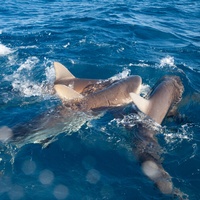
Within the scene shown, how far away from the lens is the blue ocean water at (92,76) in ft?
26.5

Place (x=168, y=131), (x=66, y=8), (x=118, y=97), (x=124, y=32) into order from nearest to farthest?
1. (x=168, y=131)
2. (x=118, y=97)
3. (x=124, y=32)
4. (x=66, y=8)

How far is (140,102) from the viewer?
33.8 feet

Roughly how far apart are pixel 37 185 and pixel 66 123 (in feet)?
9.72

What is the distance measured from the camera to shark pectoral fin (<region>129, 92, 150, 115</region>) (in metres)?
10.2

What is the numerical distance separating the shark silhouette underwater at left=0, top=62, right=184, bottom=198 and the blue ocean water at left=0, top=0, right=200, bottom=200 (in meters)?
0.30

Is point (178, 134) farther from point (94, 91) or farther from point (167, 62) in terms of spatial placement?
point (167, 62)

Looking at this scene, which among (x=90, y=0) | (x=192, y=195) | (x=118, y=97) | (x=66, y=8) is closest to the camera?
(x=192, y=195)

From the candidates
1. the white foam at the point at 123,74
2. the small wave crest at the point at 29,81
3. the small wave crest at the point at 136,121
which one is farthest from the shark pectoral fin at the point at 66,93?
the white foam at the point at 123,74

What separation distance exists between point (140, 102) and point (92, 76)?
16.9 feet

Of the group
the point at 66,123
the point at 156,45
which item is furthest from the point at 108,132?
the point at 156,45

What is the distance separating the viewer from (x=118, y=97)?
11727mm

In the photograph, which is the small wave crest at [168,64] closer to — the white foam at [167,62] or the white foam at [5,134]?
the white foam at [167,62]

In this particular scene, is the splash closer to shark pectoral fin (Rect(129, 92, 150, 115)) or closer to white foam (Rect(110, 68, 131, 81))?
shark pectoral fin (Rect(129, 92, 150, 115))

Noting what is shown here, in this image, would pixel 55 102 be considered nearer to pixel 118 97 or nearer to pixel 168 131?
pixel 118 97
